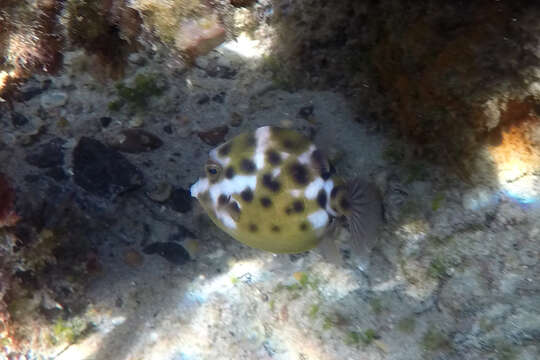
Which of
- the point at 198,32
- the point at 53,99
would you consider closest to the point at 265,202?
the point at 198,32

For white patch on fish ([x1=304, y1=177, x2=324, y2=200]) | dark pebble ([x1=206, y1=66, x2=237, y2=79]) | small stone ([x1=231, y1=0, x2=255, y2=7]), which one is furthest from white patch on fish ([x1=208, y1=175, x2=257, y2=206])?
dark pebble ([x1=206, y1=66, x2=237, y2=79])

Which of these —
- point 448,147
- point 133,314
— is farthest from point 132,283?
point 448,147

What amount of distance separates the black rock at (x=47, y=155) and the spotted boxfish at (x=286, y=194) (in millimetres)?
1956

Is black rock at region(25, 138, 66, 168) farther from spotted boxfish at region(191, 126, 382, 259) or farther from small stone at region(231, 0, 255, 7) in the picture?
small stone at region(231, 0, 255, 7)

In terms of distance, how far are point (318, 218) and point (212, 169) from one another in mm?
855

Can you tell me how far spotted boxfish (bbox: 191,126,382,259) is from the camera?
9.18 ft

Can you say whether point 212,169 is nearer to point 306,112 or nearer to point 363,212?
point 363,212

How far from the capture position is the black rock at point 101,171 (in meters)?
3.82

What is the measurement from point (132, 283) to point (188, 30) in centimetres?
239

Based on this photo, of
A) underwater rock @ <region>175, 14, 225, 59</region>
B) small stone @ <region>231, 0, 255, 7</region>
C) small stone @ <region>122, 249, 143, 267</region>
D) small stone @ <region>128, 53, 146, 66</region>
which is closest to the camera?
underwater rock @ <region>175, 14, 225, 59</region>

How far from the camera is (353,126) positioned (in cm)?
361

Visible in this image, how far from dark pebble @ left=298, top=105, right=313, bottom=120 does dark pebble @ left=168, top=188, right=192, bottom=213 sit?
1371 mm

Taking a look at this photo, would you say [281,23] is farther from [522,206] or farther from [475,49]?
[522,206]

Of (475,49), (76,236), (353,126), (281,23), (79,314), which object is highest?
(475,49)
